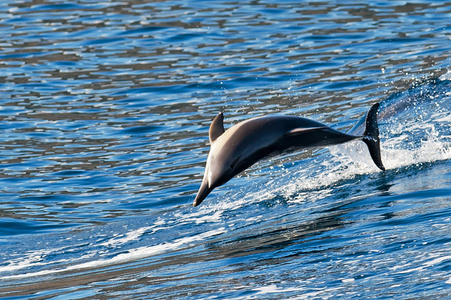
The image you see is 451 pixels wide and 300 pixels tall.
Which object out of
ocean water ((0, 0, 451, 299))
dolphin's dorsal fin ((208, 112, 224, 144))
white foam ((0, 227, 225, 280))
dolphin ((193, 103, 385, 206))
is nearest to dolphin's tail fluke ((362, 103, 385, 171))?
dolphin ((193, 103, 385, 206))

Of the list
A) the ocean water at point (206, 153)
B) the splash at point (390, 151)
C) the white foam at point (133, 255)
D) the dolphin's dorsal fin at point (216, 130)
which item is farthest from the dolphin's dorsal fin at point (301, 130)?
the splash at point (390, 151)

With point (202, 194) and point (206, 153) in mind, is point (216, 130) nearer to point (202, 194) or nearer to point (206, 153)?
point (202, 194)

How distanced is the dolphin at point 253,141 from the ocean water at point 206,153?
67 centimetres

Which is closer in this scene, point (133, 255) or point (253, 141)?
point (253, 141)

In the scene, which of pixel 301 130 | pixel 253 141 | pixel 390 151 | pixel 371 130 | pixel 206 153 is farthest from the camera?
pixel 206 153

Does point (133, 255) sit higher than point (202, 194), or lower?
lower

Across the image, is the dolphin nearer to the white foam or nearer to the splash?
Answer: the white foam

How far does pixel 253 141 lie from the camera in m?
7.82

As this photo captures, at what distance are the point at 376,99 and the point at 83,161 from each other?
4826 millimetres

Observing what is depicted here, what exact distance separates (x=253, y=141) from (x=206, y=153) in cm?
429

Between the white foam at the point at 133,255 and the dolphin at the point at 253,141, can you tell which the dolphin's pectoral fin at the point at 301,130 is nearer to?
the dolphin at the point at 253,141

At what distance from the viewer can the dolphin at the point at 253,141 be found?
7496 millimetres

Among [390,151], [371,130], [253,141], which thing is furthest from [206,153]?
[253,141]

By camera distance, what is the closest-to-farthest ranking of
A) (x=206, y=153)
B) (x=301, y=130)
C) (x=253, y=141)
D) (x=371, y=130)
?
1. (x=301, y=130)
2. (x=253, y=141)
3. (x=371, y=130)
4. (x=206, y=153)
